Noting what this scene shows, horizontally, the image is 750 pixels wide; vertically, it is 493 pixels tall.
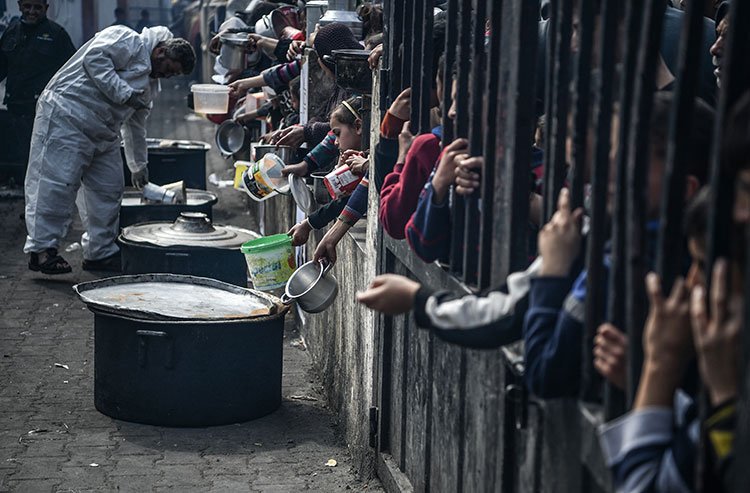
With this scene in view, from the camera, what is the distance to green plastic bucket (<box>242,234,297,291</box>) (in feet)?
21.0

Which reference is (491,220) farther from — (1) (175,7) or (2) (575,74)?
(1) (175,7)

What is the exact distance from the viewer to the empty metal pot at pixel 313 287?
576cm

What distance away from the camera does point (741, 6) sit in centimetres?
178

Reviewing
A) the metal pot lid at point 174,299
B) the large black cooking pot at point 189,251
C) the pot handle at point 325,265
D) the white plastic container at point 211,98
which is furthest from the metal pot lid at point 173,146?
the pot handle at point 325,265

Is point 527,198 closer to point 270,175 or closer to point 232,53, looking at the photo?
point 270,175

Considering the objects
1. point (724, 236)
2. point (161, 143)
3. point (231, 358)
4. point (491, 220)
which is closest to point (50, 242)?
point (161, 143)

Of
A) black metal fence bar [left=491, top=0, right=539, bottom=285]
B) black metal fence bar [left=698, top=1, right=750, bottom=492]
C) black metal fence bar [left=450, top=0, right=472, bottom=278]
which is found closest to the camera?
black metal fence bar [left=698, top=1, right=750, bottom=492]

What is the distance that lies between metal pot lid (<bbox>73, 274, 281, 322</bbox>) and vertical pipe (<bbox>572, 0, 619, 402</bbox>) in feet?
11.4

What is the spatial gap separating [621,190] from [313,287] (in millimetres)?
3609

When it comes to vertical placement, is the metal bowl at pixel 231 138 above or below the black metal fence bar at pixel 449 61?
below

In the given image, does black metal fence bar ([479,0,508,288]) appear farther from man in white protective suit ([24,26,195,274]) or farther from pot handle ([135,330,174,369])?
man in white protective suit ([24,26,195,274])

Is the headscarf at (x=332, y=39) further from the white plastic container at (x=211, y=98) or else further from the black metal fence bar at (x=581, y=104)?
the black metal fence bar at (x=581, y=104)

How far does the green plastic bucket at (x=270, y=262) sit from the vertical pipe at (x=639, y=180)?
434 centimetres

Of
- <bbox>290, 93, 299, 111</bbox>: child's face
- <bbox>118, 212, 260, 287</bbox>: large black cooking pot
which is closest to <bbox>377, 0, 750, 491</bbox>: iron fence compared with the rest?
<bbox>118, 212, 260, 287</bbox>: large black cooking pot
